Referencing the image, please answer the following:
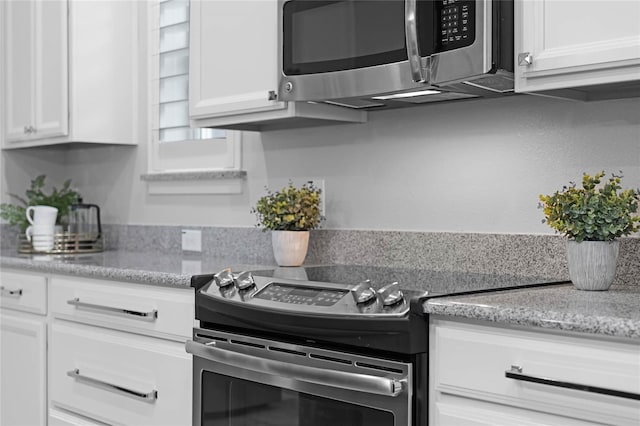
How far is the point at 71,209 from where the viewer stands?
3.44 metres

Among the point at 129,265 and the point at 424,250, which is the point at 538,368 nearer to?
the point at 424,250

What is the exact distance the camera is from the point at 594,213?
5.56 feet

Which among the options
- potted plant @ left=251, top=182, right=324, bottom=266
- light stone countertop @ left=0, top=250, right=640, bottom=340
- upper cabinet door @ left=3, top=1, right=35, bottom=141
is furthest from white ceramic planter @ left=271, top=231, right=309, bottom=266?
upper cabinet door @ left=3, top=1, right=35, bottom=141

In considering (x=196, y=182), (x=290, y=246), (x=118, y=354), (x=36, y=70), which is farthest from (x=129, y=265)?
(x=36, y=70)

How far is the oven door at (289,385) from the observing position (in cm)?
162

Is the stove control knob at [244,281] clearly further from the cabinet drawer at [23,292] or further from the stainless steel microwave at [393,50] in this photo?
the cabinet drawer at [23,292]

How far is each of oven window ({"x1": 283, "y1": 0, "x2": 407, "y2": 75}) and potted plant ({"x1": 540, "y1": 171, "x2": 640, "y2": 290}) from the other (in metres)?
0.57

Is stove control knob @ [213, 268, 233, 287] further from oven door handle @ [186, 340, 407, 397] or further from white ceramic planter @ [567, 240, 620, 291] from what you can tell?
white ceramic planter @ [567, 240, 620, 291]

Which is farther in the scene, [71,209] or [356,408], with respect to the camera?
[71,209]

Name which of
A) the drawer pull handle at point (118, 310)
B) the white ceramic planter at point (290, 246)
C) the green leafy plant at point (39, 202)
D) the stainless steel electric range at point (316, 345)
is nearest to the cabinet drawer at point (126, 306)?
the drawer pull handle at point (118, 310)

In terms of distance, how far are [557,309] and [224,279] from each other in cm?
91

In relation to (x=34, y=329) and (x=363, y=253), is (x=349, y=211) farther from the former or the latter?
(x=34, y=329)

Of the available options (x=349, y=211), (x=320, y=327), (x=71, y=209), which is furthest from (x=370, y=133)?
(x=71, y=209)

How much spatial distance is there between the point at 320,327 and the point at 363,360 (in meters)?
0.13
